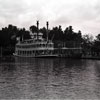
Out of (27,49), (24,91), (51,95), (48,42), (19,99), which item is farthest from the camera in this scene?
(27,49)

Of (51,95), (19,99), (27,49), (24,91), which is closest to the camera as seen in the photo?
(19,99)

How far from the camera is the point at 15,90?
3912 centimetres

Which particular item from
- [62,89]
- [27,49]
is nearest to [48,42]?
[27,49]

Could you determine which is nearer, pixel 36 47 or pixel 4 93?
pixel 4 93

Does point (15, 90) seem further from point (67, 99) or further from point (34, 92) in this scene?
point (67, 99)

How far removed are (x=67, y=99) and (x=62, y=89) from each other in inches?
271

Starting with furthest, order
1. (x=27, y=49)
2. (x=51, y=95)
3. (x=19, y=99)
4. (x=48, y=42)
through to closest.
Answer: (x=27, y=49) < (x=48, y=42) < (x=51, y=95) < (x=19, y=99)

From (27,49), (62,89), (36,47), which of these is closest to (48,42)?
(36,47)

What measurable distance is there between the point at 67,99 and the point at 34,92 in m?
5.77

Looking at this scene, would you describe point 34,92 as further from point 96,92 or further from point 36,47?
point 36,47

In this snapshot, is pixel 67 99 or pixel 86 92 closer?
pixel 67 99

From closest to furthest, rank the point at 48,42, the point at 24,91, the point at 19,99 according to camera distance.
→ 1. the point at 19,99
2. the point at 24,91
3. the point at 48,42

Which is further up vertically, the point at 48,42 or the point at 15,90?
the point at 48,42

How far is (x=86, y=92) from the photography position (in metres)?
38.3
